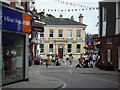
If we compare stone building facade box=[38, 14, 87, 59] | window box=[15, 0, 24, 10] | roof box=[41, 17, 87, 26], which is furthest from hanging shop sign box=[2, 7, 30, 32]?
roof box=[41, 17, 87, 26]

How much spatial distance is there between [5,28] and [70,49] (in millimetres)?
47407

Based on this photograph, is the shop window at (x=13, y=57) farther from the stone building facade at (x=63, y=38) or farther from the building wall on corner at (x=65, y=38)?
the building wall on corner at (x=65, y=38)

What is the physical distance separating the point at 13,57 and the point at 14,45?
0.63 meters

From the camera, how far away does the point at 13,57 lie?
1575 centimetres

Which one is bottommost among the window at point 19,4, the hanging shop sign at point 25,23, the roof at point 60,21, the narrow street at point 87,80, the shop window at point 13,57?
the narrow street at point 87,80

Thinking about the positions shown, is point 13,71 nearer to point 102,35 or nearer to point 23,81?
point 23,81

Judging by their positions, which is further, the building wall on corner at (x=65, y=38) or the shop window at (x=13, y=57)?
the building wall on corner at (x=65, y=38)

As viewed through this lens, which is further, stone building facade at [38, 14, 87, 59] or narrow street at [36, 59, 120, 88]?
stone building facade at [38, 14, 87, 59]

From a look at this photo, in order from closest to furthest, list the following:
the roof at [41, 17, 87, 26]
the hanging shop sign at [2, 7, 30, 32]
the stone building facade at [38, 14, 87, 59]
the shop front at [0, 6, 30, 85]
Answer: the hanging shop sign at [2, 7, 30, 32]
the shop front at [0, 6, 30, 85]
the stone building facade at [38, 14, 87, 59]
the roof at [41, 17, 87, 26]

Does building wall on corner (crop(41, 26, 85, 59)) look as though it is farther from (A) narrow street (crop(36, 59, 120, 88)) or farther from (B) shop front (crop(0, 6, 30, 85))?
(B) shop front (crop(0, 6, 30, 85))

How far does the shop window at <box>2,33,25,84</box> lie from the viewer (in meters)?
14.7

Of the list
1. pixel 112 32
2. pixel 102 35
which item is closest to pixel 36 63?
pixel 102 35

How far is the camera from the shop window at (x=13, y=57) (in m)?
14.7

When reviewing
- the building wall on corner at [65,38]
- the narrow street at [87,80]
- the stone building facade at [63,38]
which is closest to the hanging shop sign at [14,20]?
the narrow street at [87,80]
